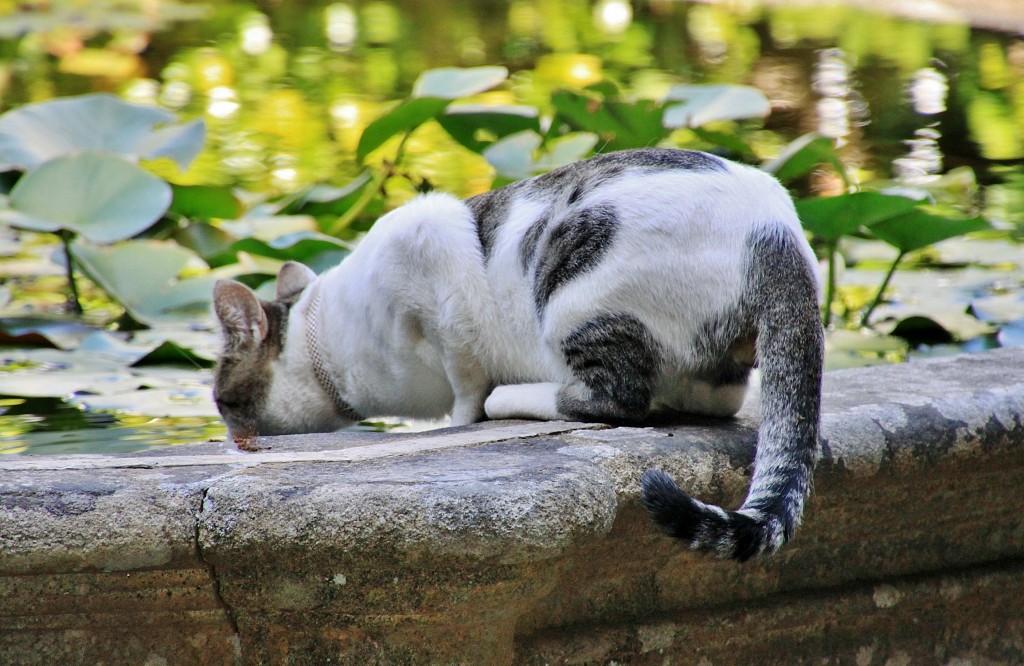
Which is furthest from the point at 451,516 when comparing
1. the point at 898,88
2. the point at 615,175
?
the point at 898,88

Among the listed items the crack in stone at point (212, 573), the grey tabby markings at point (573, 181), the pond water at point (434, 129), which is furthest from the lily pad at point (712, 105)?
the crack in stone at point (212, 573)

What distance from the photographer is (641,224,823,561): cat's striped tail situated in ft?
4.30

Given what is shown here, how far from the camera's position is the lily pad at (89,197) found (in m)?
2.96

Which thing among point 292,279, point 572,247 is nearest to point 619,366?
point 572,247

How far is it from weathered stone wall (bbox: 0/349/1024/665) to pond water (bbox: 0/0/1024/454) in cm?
83

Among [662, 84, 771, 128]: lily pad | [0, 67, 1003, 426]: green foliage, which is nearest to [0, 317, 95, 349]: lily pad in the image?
[0, 67, 1003, 426]: green foliage

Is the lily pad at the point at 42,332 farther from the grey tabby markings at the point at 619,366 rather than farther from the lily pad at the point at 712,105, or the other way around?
the lily pad at the point at 712,105

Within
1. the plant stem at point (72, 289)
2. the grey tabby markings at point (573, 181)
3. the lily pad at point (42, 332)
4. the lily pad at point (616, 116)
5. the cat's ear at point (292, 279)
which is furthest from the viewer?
the plant stem at point (72, 289)

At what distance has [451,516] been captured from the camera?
1.25 metres

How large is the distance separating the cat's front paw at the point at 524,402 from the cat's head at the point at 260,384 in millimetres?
417

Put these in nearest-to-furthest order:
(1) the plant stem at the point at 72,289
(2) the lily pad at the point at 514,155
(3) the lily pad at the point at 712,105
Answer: (1) the plant stem at the point at 72,289, (2) the lily pad at the point at 514,155, (3) the lily pad at the point at 712,105

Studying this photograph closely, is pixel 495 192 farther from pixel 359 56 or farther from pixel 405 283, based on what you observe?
pixel 359 56

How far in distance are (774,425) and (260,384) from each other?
1063 mm

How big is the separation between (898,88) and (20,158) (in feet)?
14.0
